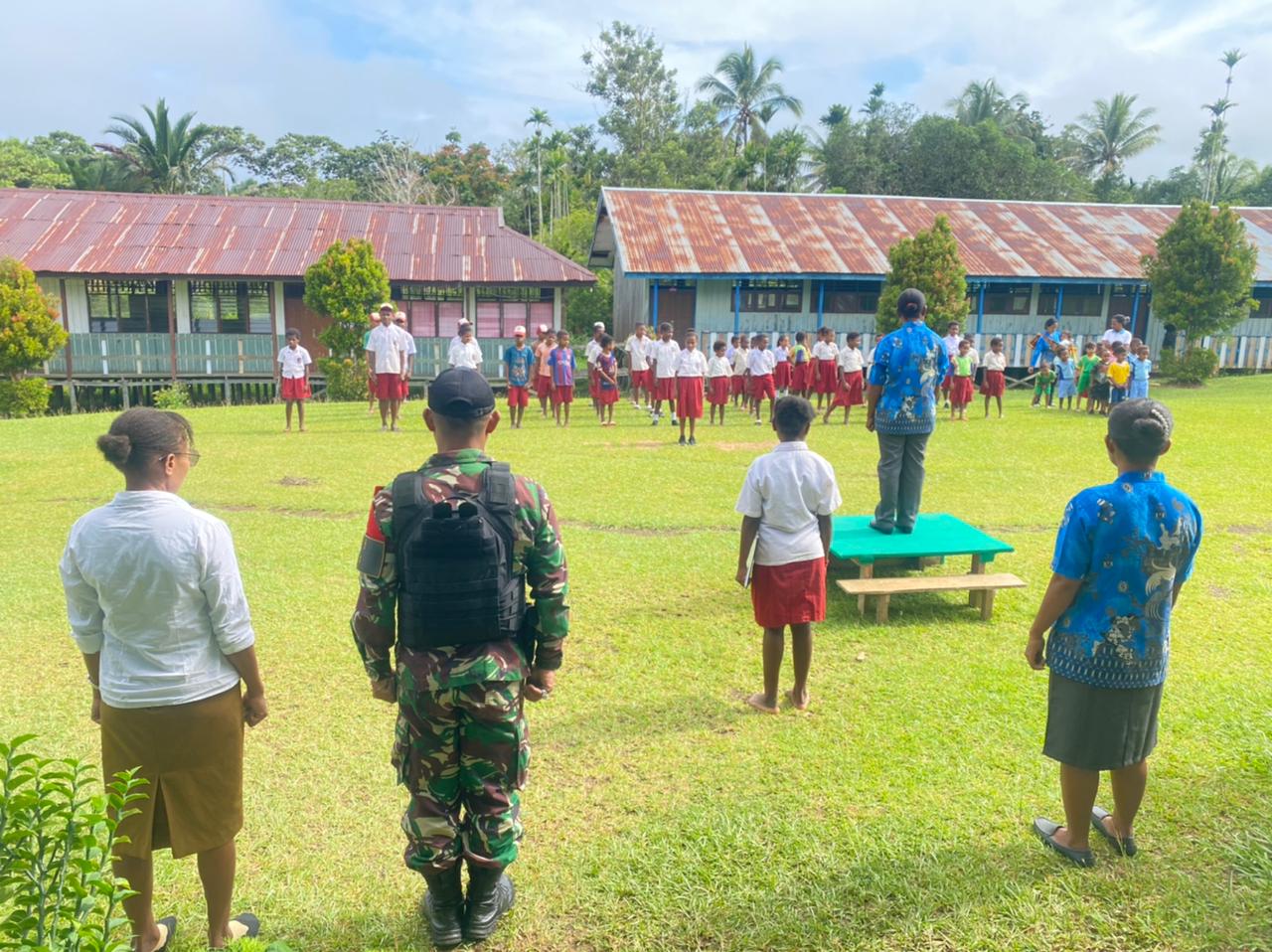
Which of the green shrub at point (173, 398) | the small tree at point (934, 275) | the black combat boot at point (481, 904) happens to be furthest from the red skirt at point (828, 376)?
the black combat boot at point (481, 904)

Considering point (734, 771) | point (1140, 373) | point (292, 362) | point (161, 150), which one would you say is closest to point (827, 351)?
point (1140, 373)

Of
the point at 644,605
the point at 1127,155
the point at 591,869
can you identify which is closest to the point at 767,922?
the point at 591,869

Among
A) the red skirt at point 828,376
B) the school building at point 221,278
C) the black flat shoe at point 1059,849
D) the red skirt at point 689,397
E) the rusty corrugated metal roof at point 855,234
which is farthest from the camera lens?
the rusty corrugated metal roof at point 855,234

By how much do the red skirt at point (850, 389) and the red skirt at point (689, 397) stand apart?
140 inches

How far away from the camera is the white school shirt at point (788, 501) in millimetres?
4527

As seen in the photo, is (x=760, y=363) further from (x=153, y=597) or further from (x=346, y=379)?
(x=153, y=597)

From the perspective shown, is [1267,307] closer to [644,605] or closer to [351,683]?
[644,605]

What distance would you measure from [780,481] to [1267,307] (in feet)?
91.0

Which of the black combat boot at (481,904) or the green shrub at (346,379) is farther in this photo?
the green shrub at (346,379)

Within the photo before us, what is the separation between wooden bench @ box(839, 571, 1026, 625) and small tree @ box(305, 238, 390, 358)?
51.7 feet

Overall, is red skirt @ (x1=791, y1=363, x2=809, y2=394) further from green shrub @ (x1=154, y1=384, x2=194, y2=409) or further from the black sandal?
the black sandal

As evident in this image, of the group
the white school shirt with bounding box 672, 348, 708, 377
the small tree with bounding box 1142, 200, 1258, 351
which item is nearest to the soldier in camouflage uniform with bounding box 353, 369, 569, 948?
the white school shirt with bounding box 672, 348, 708, 377

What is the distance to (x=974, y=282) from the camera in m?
23.6

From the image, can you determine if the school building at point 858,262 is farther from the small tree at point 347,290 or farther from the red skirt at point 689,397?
the red skirt at point 689,397
